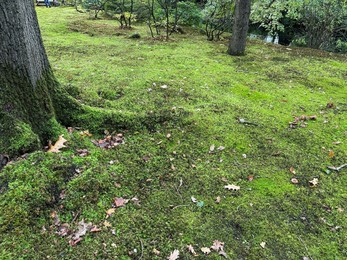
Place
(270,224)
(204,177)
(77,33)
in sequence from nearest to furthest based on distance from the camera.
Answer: (270,224), (204,177), (77,33)

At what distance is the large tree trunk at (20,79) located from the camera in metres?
2.57

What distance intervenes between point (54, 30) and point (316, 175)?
9538mm

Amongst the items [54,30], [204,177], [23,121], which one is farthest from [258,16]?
[23,121]

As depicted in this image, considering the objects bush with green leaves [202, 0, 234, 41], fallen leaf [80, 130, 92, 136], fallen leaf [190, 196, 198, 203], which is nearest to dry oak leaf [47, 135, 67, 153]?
fallen leaf [80, 130, 92, 136]

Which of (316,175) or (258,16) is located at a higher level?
(258,16)

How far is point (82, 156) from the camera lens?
3.13 meters

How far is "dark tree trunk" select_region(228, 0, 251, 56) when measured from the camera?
751 centimetres

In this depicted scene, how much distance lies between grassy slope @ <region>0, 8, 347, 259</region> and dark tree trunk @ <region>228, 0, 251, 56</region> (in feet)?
6.95

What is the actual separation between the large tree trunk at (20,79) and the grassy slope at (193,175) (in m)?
0.30

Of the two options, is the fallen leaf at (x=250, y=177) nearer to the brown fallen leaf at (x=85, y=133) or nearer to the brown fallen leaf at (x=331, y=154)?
the brown fallen leaf at (x=331, y=154)

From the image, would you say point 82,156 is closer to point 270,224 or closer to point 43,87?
point 43,87

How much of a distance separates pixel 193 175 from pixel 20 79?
217 cm

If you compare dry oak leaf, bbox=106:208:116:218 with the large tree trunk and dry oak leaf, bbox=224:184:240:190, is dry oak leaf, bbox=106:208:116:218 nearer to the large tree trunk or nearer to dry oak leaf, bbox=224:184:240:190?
the large tree trunk

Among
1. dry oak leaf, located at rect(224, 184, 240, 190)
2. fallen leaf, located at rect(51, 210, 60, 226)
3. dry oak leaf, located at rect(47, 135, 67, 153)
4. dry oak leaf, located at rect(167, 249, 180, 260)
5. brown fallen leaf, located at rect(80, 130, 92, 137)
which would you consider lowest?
dry oak leaf, located at rect(167, 249, 180, 260)
